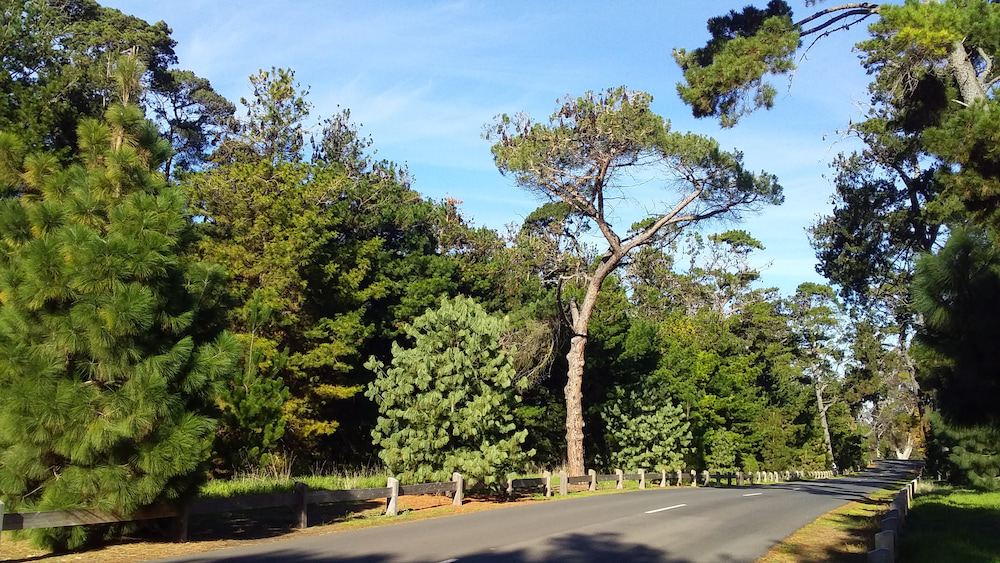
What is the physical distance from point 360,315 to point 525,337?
6831 millimetres

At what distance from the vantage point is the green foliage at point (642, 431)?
33.5 m

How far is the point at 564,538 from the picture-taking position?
11.8 metres

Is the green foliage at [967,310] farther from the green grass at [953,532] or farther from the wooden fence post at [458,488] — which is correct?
the wooden fence post at [458,488]

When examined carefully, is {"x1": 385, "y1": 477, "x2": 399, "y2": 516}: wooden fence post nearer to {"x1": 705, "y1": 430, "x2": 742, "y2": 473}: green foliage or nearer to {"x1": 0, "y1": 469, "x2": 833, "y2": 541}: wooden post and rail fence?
{"x1": 0, "y1": 469, "x2": 833, "y2": 541}: wooden post and rail fence

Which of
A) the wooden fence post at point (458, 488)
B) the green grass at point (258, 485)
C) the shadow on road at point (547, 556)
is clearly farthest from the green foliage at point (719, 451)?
the shadow on road at point (547, 556)

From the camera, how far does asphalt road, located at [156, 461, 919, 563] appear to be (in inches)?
394

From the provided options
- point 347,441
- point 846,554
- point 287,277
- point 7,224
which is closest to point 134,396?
point 7,224

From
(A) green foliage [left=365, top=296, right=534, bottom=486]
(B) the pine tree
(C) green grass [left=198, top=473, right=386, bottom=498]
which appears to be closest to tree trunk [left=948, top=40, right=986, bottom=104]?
(A) green foliage [left=365, top=296, right=534, bottom=486]

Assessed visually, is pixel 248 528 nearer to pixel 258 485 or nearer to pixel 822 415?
pixel 258 485

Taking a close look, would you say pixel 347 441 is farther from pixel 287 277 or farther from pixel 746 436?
pixel 746 436

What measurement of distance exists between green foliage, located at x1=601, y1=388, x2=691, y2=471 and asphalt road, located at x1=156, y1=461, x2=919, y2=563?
15.3 m

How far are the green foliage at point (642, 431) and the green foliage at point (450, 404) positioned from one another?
14.8 m

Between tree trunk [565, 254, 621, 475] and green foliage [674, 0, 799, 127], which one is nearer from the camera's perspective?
green foliage [674, 0, 799, 127]

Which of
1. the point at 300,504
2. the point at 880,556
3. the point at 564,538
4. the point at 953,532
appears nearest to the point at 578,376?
the point at 300,504
